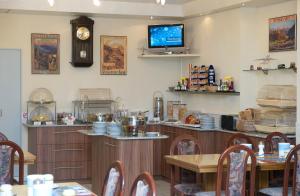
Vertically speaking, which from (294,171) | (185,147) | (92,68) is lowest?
(294,171)

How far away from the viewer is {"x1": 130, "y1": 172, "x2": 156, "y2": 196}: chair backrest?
3289mm

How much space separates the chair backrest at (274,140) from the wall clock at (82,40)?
3609 mm

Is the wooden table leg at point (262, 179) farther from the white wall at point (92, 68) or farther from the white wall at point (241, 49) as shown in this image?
the white wall at point (92, 68)

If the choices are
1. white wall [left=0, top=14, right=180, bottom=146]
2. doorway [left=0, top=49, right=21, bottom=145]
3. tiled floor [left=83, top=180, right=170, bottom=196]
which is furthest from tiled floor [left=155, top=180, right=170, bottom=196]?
doorway [left=0, top=49, right=21, bottom=145]

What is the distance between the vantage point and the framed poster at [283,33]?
7.19m

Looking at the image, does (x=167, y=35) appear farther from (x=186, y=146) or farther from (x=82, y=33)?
(x=186, y=146)

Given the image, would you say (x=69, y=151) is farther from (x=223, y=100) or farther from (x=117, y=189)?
(x=117, y=189)

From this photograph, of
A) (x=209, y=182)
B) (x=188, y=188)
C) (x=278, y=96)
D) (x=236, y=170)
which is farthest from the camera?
(x=278, y=96)

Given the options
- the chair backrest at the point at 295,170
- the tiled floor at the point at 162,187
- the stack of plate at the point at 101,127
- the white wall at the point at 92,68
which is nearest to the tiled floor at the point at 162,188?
the tiled floor at the point at 162,187

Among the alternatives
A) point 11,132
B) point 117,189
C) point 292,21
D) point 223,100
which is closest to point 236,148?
point 117,189

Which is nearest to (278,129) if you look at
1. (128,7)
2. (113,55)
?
(128,7)

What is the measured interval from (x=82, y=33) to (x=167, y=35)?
135 cm

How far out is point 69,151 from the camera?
8.74 meters

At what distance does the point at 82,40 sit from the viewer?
29.6ft
